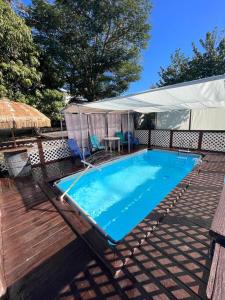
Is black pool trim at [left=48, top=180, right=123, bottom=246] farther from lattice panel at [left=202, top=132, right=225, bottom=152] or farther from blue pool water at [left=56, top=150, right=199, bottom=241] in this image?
lattice panel at [left=202, top=132, right=225, bottom=152]

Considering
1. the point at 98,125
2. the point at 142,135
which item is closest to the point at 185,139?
the point at 142,135

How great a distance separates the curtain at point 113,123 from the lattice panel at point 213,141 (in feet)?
15.7

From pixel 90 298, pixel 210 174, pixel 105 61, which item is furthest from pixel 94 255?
pixel 105 61

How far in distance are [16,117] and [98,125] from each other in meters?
4.65

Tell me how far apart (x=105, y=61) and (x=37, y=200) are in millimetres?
11411

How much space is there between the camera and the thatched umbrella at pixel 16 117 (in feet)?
13.9

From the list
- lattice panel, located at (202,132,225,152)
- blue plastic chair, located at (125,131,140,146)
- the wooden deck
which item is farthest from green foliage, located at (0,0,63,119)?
lattice panel, located at (202,132,225,152)

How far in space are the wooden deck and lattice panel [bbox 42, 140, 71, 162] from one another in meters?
3.52

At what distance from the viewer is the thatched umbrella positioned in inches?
166

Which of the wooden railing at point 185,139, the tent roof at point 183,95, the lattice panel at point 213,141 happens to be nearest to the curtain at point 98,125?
the wooden railing at point 185,139

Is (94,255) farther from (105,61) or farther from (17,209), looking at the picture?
(105,61)

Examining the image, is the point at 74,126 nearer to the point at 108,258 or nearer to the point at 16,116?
the point at 16,116

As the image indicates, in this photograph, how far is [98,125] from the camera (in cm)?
851

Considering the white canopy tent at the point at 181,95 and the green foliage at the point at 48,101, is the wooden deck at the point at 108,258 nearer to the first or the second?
the white canopy tent at the point at 181,95
